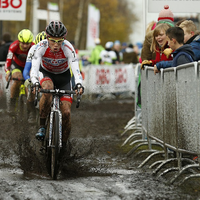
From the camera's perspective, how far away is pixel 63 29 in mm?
7906

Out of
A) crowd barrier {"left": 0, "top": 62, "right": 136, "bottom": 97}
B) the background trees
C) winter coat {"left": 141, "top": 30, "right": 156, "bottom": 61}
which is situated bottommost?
winter coat {"left": 141, "top": 30, "right": 156, "bottom": 61}

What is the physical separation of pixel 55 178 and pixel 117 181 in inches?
29.7

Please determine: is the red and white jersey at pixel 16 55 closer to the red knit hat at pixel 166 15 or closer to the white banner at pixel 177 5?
the white banner at pixel 177 5

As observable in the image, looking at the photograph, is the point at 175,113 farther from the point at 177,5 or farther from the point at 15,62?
the point at 15,62

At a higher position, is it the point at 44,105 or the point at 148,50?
the point at 148,50

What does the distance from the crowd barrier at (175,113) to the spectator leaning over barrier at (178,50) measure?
0.55 feet

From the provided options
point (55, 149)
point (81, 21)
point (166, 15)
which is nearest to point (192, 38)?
point (166, 15)

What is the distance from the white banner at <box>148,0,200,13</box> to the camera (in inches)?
476

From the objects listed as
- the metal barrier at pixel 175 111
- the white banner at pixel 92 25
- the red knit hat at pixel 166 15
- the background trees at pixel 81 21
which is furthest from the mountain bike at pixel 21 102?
the background trees at pixel 81 21

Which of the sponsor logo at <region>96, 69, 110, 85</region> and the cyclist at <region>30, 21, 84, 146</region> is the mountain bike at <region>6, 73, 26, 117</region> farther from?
the sponsor logo at <region>96, 69, 110, 85</region>

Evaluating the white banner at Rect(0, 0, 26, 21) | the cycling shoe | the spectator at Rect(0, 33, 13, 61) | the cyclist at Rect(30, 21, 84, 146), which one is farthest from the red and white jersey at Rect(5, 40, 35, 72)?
the white banner at Rect(0, 0, 26, 21)

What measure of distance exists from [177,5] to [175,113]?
528cm

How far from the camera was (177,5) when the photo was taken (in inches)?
478

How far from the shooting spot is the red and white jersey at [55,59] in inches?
320
